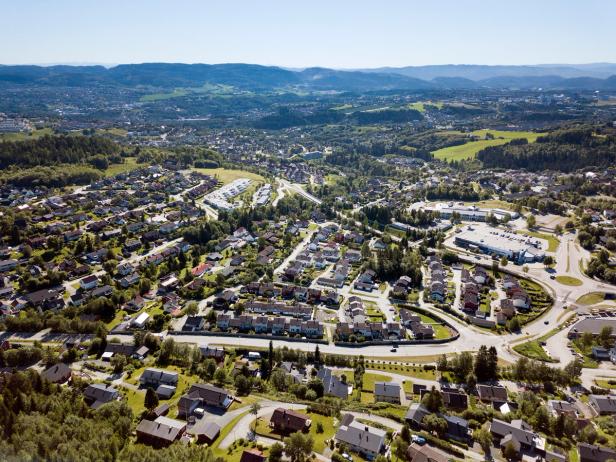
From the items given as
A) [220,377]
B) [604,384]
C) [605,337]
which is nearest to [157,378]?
[220,377]

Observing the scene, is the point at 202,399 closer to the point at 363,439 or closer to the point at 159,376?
the point at 159,376

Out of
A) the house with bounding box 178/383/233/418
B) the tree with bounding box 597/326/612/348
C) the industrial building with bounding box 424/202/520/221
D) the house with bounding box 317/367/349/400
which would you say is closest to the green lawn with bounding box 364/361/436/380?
the house with bounding box 317/367/349/400

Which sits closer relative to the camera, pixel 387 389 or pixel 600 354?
pixel 387 389

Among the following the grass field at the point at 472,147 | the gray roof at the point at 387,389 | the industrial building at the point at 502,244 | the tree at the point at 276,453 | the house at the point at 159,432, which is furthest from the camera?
the grass field at the point at 472,147

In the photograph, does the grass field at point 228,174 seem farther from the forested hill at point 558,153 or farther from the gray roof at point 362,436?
the gray roof at point 362,436

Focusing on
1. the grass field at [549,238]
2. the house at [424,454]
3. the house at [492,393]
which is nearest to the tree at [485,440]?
the house at [424,454]

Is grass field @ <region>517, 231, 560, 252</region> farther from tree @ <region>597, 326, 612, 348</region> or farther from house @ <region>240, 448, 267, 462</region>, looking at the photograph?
house @ <region>240, 448, 267, 462</region>

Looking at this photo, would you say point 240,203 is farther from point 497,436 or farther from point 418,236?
point 497,436
